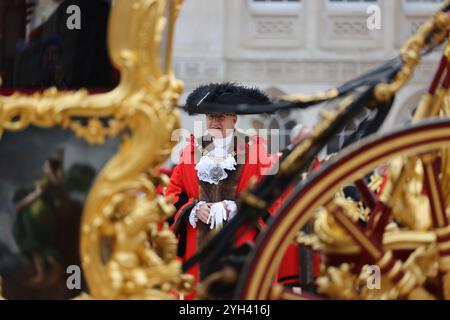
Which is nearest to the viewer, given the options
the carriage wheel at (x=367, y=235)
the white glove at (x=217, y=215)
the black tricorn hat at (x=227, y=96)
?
the carriage wheel at (x=367, y=235)

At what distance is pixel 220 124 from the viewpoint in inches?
177

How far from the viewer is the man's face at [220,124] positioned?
4465 mm

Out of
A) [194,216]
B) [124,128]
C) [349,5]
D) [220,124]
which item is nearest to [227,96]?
[220,124]

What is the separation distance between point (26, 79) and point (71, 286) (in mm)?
561

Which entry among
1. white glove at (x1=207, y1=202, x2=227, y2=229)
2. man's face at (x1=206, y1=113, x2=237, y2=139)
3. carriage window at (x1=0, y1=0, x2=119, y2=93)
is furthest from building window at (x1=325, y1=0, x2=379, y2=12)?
carriage window at (x1=0, y1=0, x2=119, y2=93)

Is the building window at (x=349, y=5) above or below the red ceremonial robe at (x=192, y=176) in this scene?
above

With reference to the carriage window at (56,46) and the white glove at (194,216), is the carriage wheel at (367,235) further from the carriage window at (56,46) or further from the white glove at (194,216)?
the white glove at (194,216)

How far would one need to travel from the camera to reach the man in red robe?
4410mm

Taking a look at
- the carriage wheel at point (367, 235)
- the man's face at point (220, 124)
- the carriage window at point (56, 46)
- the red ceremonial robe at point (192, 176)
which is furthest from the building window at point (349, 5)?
the carriage window at point (56, 46)

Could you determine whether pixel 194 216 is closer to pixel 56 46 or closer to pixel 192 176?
pixel 192 176

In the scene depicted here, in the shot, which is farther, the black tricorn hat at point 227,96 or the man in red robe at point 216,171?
the man in red robe at point 216,171

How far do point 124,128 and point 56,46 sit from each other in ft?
0.94

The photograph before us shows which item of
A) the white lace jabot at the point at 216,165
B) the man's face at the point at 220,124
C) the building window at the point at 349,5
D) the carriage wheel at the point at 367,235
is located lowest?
the carriage wheel at the point at 367,235
